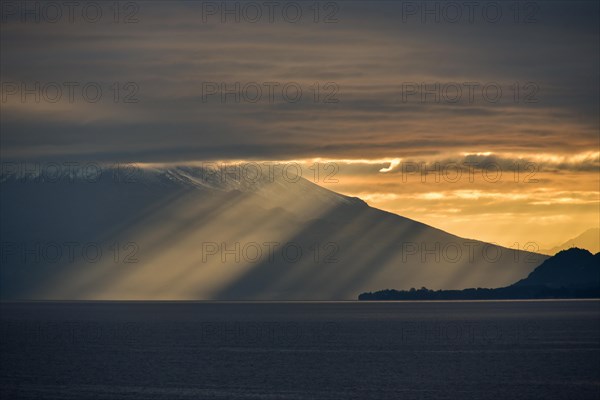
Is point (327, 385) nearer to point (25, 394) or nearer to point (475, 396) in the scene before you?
point (475, 396)

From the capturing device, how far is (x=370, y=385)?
10519 cm

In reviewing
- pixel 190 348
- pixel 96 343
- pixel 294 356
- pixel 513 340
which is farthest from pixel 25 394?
pixel 513 340

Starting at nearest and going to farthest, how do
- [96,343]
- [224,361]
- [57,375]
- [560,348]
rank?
[57,375] → [224,361] → [560,348] → [96,343]

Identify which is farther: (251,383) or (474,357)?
(474,357)

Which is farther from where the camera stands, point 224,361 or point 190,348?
point 190,348

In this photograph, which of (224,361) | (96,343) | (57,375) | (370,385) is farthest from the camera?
(96,343)

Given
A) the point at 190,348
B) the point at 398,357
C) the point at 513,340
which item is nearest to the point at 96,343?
the point at 190,348

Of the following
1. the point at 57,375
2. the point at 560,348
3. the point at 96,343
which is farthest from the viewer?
the point at 96,343

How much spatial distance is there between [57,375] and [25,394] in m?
19.7

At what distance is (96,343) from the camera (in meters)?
179

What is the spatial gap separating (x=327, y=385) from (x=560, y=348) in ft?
220

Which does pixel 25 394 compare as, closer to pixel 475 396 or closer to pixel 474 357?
pixel 475 396

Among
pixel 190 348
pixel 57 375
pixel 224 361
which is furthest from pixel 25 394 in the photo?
pixel 190 348

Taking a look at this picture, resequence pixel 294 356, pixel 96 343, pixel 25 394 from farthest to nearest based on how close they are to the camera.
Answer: pixel 96 343, pixel 294 356, pixel 25 394
